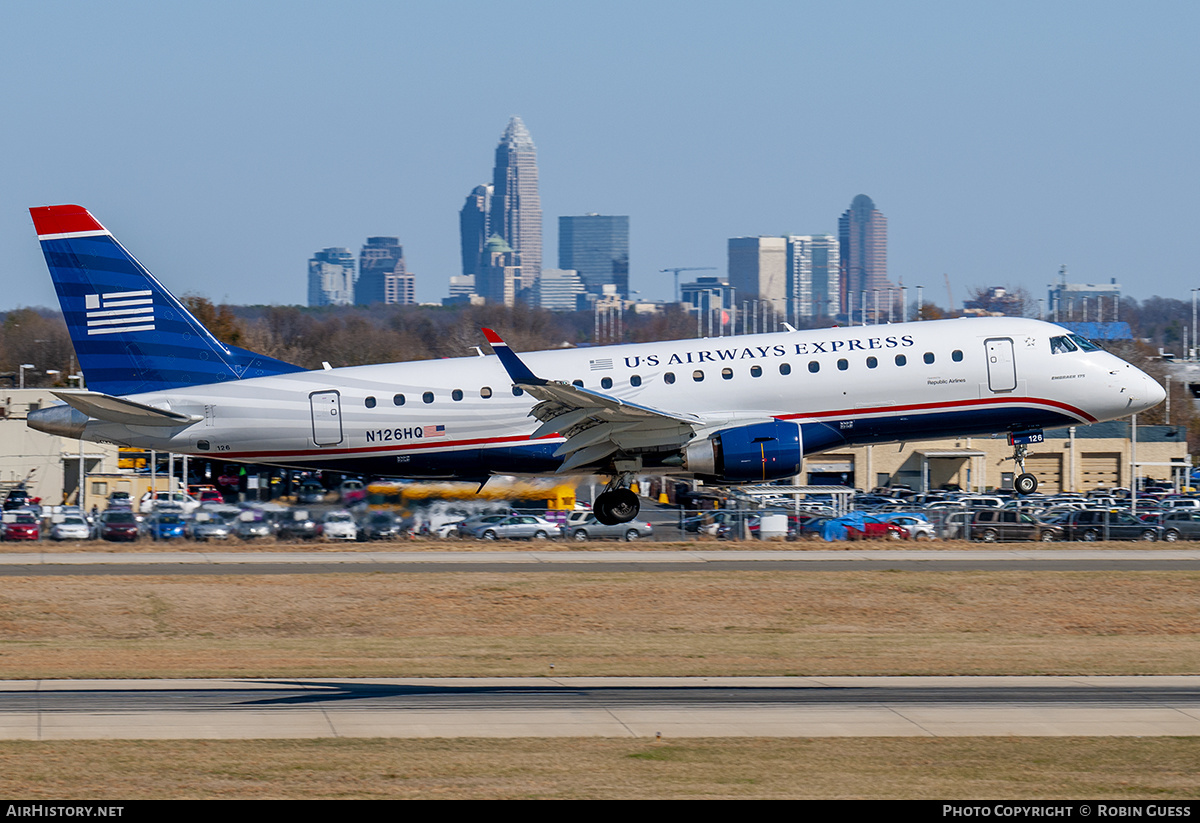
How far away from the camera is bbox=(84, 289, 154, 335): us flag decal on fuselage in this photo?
119ft

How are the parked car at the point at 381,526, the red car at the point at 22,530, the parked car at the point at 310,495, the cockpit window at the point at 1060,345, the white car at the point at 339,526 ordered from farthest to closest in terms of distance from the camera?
1. the red car at the point at 22,530
2. the white car at the point at 339,526
3. the parked car at the point at 381,526
4. the parked car at the point at 310,495
5. the cockpit window at the point at 1060,345

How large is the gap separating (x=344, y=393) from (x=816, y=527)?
25710 mm

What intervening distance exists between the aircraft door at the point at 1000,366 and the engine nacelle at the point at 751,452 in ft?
16.5

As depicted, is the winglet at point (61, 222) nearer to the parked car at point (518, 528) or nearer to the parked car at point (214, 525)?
the parked car at point (214, 525)

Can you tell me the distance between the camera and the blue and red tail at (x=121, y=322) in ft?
118

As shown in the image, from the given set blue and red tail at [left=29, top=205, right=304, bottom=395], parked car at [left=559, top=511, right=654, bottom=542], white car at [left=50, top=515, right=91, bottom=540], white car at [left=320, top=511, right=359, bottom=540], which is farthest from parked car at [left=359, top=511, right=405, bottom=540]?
white car at [left=50, top=515, right=91, bottom=540]

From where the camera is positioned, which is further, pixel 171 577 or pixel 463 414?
pixel 171 577

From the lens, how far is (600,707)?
21.5 m

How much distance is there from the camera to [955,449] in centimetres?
10194

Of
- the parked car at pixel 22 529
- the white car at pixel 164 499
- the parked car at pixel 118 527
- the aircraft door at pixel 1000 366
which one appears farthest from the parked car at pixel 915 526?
the parked car at pixel 22 529

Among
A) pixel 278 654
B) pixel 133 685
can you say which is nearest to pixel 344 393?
pixel 278 654
